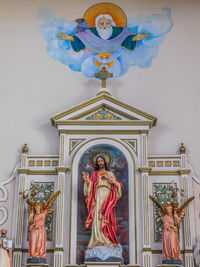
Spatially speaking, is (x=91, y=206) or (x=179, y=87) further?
(x=179, y=87)

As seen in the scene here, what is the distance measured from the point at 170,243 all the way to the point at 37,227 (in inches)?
89.9

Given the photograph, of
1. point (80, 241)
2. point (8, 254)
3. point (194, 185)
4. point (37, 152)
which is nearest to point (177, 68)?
point (194, 185)

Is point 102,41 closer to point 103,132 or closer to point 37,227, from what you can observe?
point 103,132

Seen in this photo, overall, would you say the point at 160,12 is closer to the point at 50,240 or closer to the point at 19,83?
the point at 19,83

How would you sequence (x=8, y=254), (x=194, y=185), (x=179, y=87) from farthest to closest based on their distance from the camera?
(x=179, y=87) < (x=194, y=185) < (x=8, y=254)

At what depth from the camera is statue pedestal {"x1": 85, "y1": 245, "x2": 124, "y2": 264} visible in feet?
34.1

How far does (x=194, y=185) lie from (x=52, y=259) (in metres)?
2.89

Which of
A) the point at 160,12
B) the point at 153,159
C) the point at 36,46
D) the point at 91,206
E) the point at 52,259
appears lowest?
the point at 52,259

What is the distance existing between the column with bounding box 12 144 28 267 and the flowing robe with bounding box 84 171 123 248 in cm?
117

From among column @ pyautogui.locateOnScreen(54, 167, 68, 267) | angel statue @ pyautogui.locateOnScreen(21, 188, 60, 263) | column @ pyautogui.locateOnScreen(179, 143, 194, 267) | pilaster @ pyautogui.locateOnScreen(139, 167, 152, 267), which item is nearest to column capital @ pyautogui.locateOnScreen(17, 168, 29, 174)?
angel statue @ pyautogui.locateOnScreen(21, 188, 60, 263)

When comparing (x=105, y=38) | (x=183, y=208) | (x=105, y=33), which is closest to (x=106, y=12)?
(x=105, y=33)

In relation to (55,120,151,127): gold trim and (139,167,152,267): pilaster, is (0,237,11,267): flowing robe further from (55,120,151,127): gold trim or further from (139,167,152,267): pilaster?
(55,120,151,127): gold trim

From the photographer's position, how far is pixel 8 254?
1058cm

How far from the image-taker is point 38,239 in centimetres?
1062
